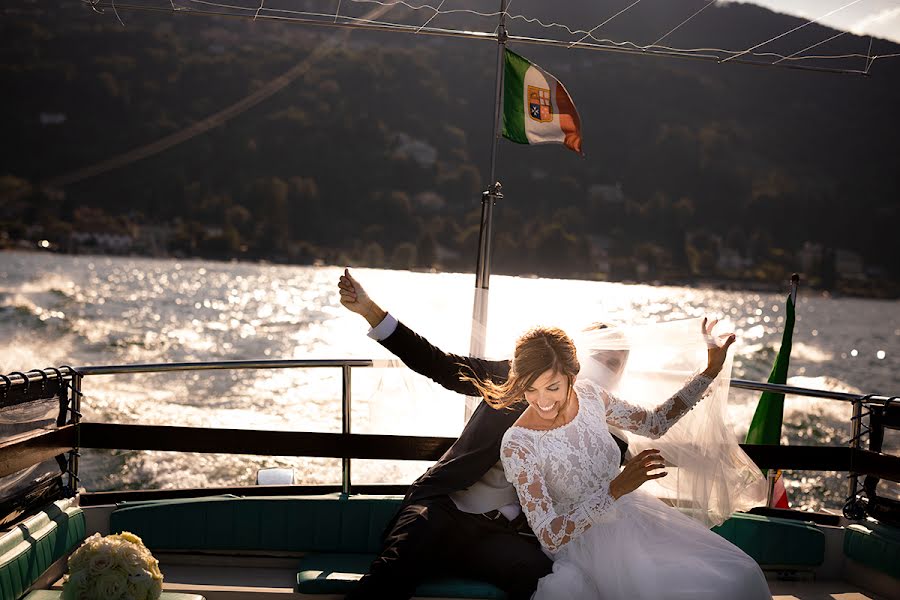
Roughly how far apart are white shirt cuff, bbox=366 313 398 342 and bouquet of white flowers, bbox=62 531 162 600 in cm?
114

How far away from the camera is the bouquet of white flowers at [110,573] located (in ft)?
7.99

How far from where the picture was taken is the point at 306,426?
22000 millimetres

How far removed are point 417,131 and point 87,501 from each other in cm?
4337

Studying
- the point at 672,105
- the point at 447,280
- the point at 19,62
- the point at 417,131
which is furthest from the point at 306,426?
the point at 19,62

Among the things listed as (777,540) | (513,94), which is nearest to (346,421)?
(777,540)

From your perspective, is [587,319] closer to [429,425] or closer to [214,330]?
[429,425]

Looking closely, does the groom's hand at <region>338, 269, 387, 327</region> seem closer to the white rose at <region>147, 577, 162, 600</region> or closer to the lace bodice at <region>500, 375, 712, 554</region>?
the lace bodice at <region>500, 375, 712, 554</region>

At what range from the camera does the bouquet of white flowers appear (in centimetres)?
244

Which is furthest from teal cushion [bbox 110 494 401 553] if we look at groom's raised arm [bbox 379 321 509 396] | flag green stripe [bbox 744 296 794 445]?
flag green stripe [bbox 744 296 794 445]

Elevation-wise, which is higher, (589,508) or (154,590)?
(589,508)

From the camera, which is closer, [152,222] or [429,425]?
[429,425]

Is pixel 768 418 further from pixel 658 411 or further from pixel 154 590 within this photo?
pixel 154 590

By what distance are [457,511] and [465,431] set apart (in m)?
0.30

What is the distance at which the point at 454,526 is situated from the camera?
3246 mm
